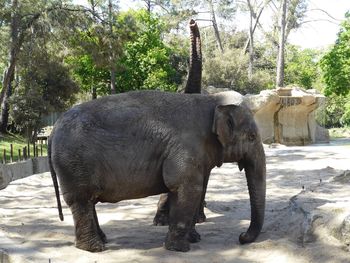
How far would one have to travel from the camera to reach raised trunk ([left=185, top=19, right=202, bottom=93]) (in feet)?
23.6

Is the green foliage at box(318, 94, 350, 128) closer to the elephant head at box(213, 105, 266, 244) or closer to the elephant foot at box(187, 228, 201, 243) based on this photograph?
the elephant head at box(213, 105, 266, 244)

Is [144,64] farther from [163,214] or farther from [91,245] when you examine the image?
[91,245]

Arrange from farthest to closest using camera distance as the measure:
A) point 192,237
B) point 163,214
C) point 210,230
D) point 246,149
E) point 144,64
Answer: point 144,64, point 163,214, point 210,230, point 192,237, point 246,149

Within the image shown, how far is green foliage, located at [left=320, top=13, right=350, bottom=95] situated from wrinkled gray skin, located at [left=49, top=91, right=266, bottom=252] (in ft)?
63.0

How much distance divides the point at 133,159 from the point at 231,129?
3.67ft

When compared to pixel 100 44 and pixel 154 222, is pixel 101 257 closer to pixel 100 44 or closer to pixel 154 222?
pixel 154 222

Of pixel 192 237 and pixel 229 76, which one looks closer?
pixel 192 237

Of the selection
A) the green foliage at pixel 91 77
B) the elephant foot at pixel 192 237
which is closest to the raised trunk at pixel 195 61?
the elephant foot at pixel 192 237

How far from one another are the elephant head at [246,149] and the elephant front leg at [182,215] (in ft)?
2.00

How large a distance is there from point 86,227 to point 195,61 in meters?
3.15

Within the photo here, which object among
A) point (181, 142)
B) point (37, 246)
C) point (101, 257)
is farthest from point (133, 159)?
point (37, 246)

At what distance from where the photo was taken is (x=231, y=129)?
5.42 metres

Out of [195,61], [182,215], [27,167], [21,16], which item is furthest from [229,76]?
[182,215]

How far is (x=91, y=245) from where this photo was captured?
17.4 ft
